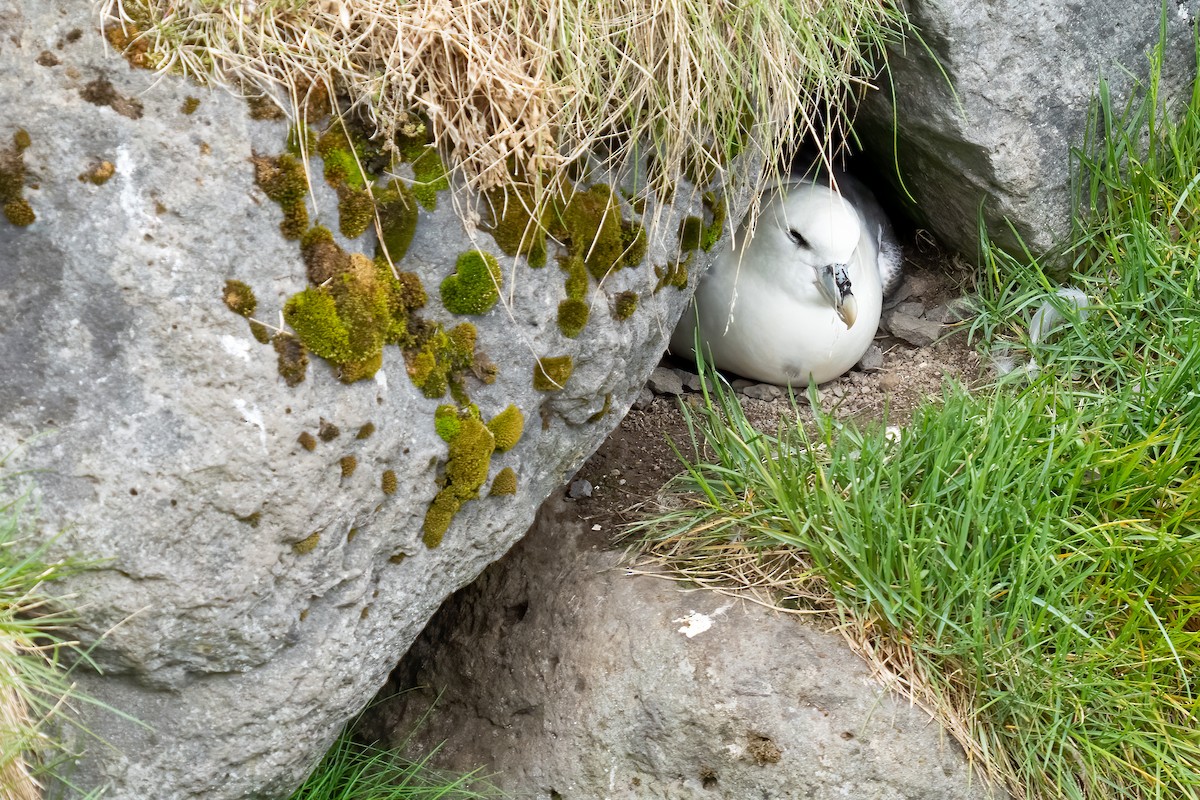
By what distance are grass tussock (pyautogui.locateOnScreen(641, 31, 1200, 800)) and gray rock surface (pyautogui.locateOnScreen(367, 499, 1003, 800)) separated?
10 cm

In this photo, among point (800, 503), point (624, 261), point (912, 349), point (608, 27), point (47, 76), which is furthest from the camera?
point (912, 349)

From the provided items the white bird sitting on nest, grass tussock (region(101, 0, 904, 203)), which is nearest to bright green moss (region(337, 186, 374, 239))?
grass tussock (region(101, 0, 904, 203))

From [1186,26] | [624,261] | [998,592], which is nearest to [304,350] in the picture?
[624,261]

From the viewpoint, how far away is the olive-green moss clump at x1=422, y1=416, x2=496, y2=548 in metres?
2.00

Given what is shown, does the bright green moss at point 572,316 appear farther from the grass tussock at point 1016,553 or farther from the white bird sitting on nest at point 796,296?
the white bird sitting on nest at point 796,296

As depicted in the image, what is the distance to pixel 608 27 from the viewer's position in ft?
6.59

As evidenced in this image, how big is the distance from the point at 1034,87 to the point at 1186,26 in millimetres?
549

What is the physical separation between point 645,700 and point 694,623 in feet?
0.67

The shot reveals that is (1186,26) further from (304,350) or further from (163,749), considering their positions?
(163,749)

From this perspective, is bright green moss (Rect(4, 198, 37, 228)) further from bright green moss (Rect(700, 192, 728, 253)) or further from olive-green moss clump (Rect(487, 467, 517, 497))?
bright green moss (Rect(700, 192, 728, 253))

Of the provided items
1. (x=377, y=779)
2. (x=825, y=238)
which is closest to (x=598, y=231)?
(x=825, y=238)

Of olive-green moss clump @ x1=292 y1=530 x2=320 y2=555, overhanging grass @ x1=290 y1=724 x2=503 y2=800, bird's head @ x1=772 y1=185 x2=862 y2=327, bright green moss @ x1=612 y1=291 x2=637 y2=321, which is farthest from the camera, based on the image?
bird's head @ x1=772 y1=185 x2=862 y2=327

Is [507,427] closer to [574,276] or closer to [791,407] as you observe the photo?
[574,276]

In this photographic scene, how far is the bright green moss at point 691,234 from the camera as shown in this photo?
2381 millimetres
